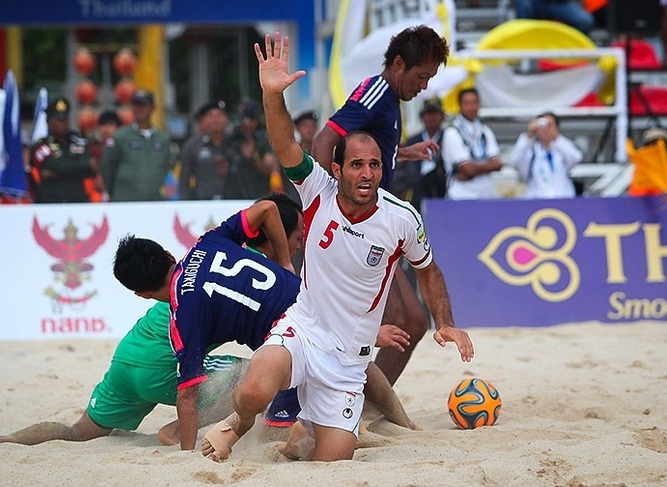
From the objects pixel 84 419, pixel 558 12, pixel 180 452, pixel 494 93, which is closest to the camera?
pixel 180 452

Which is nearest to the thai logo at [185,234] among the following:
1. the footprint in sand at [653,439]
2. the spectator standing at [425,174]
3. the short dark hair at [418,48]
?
the spectator standing at [425,174]

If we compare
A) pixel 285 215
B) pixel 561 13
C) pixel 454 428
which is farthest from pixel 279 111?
pixel 561 13

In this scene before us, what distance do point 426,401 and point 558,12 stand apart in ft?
24.9

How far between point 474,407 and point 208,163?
19.5 ft

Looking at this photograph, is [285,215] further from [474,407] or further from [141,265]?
[474,407]

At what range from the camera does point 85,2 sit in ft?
51.9

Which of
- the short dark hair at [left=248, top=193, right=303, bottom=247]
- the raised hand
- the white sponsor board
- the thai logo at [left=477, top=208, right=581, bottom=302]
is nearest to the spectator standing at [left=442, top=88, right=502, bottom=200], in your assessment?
the thai logo at [left=477, top=208, right=581, bottom=302]

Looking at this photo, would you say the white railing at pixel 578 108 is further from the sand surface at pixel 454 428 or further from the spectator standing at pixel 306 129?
the sand surface at pixel 454 428

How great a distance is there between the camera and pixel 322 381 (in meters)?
4.90

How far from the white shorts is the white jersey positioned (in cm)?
4

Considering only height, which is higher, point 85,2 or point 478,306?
point 85,2

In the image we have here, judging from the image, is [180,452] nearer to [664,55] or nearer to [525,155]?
[525,155]

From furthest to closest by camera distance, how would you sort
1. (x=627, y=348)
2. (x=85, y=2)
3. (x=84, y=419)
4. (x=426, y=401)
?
(x=85, y=2) < (x=627, y=348) < (x=426, y=401) < (x=84, y=419)

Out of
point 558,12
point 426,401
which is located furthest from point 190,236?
point 558,12
